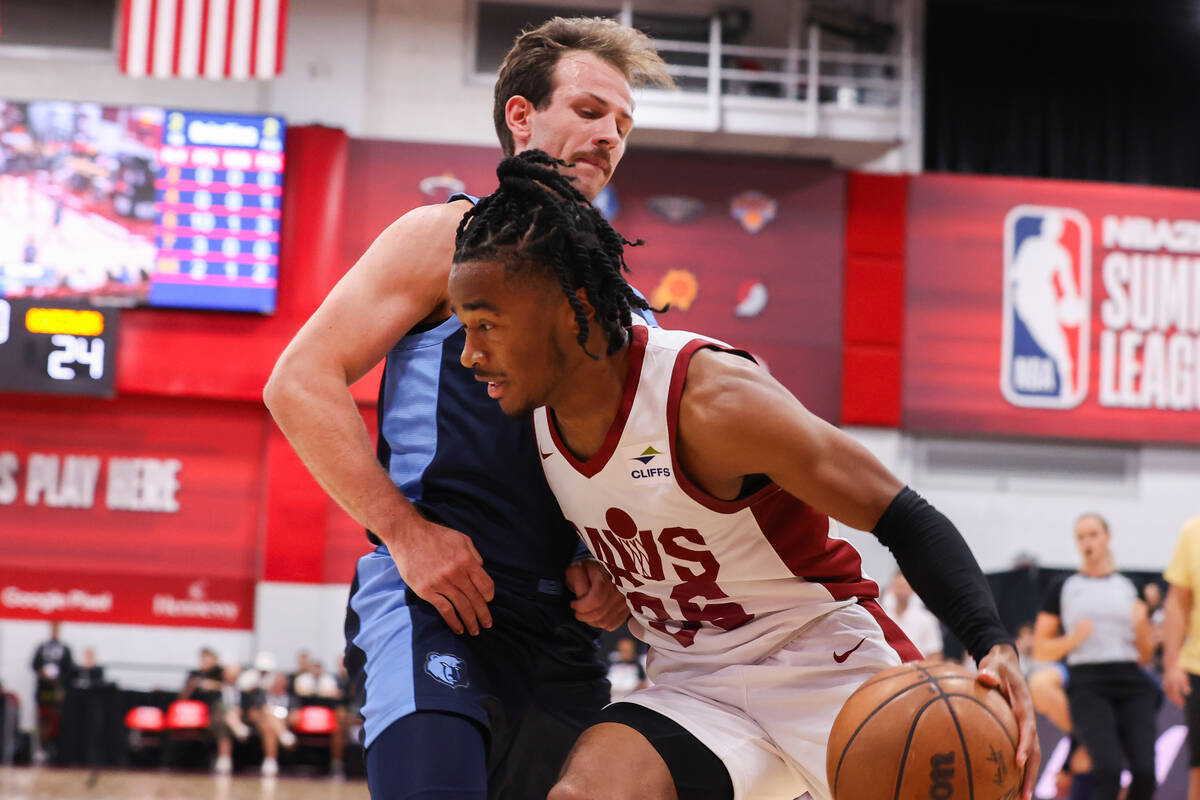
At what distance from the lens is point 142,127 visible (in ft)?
37.2

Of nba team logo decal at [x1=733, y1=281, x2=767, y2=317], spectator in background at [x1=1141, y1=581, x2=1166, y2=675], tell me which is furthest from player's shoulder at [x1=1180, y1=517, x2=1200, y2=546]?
nba team logo decal at [x1=733, y1=281, x2=767, y2=317]

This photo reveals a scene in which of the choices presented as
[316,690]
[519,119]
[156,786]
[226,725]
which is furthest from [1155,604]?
[519,119]

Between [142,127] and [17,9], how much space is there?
2424mm

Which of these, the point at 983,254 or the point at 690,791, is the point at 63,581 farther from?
the point at 690,791

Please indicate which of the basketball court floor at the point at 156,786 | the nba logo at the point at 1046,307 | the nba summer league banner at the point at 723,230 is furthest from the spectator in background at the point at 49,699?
the nba logo at the point at 1046,307

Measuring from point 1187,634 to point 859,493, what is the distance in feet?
14.3

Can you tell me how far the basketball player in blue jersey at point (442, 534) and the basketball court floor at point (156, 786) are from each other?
643 centimetres

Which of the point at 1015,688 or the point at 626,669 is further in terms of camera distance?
the point at 626,669

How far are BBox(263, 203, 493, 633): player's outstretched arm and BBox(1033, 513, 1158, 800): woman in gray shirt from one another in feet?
15.3

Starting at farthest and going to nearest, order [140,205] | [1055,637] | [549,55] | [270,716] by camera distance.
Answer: [140,205], [270,716], [1055,637], [549,55]

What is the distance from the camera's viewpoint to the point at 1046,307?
1260 centimetres

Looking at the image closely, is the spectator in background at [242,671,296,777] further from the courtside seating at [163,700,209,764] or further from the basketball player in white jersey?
the basketball player in white jersey

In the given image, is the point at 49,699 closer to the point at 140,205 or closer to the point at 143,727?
the point at 143,727

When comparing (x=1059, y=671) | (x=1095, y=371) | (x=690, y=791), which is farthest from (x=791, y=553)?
(x=1095, y=371)
